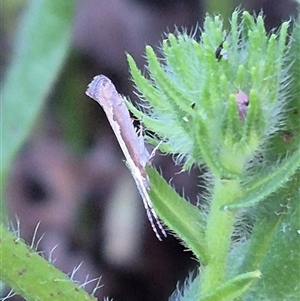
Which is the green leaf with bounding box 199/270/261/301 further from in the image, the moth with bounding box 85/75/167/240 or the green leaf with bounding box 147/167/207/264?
the moth with bounding box 85/75/167/240

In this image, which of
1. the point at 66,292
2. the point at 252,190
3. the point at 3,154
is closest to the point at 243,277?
the point at 252,190

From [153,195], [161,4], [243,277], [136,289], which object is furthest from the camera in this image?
[161,4]

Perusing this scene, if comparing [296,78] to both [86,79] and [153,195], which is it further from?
[86,79]

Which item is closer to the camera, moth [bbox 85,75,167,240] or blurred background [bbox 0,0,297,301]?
moth [bbox 85,75,167,240]

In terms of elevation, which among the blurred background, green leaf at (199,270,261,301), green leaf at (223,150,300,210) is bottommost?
the blurred background

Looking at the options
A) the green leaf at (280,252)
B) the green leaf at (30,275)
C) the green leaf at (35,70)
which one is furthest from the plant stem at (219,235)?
the green leaf at (35,70)

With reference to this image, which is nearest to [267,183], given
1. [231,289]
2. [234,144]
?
[234,144]

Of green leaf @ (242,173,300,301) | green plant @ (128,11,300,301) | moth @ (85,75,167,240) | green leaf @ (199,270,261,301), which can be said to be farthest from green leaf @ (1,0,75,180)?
green leaf @ (199,270,261,301)
